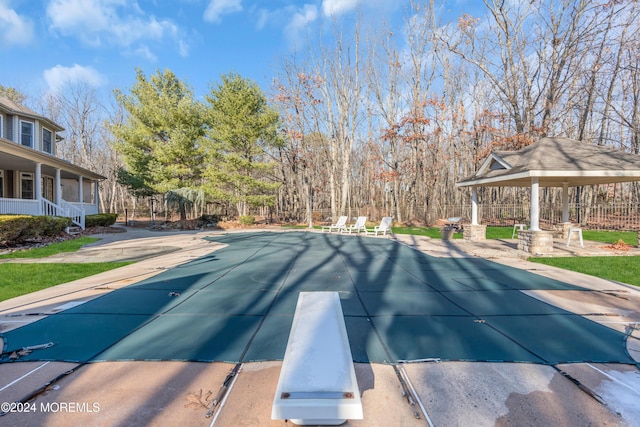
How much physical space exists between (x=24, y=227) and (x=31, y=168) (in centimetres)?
641

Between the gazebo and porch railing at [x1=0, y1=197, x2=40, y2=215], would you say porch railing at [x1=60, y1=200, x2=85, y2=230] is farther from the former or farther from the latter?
the gazebo

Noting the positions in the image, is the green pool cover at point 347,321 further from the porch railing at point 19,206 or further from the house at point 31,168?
the house at point 31,168

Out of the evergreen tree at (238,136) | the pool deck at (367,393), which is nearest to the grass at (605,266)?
the pool deck at (367,393)

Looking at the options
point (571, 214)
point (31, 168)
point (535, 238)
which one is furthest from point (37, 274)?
point (571, 214)

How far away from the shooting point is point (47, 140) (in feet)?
50.3

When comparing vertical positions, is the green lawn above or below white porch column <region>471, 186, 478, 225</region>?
below

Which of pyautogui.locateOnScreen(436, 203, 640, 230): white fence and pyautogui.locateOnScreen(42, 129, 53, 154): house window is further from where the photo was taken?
pyautogui.locateOnScreen(42, 129, 53, 154): house window

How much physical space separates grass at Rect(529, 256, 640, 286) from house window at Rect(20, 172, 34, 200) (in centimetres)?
2072

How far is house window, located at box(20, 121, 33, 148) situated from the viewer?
1380 cm

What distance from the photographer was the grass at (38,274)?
4818 millimetres

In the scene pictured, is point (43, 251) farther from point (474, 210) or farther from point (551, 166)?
point (551, 166)

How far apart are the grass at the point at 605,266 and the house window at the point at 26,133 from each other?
20.2 meters

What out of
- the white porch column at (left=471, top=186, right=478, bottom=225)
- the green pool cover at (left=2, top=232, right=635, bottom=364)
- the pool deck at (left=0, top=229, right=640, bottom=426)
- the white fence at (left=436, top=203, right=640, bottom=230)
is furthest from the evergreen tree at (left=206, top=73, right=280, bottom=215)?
the pool deck at (left=0, top=229, right=640, bottom=426)

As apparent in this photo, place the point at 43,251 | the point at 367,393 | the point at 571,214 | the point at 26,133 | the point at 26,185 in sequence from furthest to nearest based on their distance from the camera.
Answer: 1. the point at 571,214
2. the point at 26,185
3. the point at 26,133
4. the point at 43,251
5. the point at 367,393
